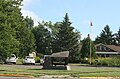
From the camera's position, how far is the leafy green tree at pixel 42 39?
369ft

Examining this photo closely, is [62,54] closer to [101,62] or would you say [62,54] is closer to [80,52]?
[101,62]

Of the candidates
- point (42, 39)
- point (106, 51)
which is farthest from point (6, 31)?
point (42, 39)

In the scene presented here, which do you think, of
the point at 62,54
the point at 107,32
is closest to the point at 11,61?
the point at 62,54

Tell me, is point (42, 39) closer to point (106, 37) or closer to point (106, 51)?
point (106, 51)

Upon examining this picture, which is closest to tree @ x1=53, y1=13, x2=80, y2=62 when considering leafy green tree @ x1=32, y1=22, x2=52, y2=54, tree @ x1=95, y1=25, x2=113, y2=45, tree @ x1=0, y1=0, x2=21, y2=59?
leafy green tree @ x1=32, y1=22, x2=52, y2=54

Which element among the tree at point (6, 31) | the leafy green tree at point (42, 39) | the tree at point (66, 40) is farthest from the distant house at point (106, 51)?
the tree at point (6, 31)

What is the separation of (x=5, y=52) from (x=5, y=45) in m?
0.72

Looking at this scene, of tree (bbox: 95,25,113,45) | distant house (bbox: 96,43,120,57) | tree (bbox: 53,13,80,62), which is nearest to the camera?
tree (bbox: 53,13,80,62)

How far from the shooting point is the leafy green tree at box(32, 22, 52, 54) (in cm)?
11235

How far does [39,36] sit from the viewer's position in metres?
119

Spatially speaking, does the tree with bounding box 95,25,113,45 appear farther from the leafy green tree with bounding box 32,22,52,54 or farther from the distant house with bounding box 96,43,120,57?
the distant house with bounding box 96,43,120,57

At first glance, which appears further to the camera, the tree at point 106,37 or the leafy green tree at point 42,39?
the tree at point 106,37

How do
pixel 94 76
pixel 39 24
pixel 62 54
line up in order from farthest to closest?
pixel 39 24, pixel 62 54, pixel 94 76

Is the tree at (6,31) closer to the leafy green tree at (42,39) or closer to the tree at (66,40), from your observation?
the tree at (66,40)
